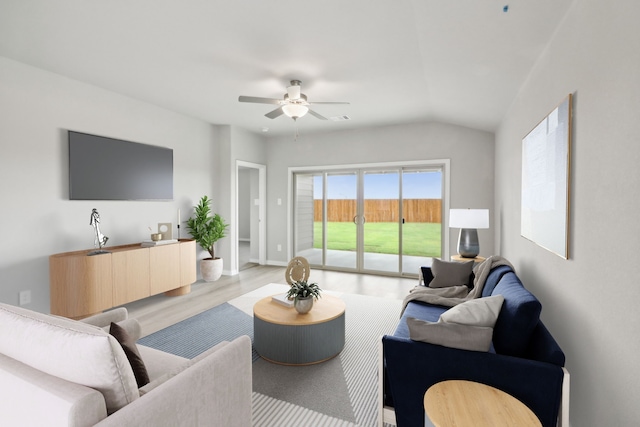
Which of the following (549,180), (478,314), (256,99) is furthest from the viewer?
(256,99)

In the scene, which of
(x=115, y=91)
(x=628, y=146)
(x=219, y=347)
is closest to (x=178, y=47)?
(x=115, y=91)

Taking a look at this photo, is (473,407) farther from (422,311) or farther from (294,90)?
(294,90)

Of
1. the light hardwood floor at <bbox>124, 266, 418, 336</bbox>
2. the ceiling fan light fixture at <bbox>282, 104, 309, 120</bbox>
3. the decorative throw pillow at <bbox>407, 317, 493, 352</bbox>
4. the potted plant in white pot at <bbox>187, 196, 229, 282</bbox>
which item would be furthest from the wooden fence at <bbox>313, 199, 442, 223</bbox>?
the decorative throw pillow at <bbox>407, 317, 493, 352</bbox>

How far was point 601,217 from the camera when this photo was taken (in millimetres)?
1425

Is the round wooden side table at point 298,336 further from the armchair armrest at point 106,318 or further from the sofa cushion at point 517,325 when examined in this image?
the sofa cushion at point 517,325

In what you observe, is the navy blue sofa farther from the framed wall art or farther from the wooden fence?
the wooden fence

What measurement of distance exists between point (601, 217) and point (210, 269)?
4844 millimetres

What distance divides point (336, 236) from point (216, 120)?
9.99ft

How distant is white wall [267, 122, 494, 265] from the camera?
4.97 m

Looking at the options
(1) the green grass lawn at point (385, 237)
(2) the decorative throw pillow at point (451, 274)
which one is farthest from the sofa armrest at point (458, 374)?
(1) the green grass lawn at point (385, 237)

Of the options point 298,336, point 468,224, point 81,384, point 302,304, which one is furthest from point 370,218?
point 81,384

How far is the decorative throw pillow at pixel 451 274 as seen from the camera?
3.24 meters

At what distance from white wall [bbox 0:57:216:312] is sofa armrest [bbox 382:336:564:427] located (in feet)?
12.2

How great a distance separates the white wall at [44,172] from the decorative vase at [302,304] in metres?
2.85
